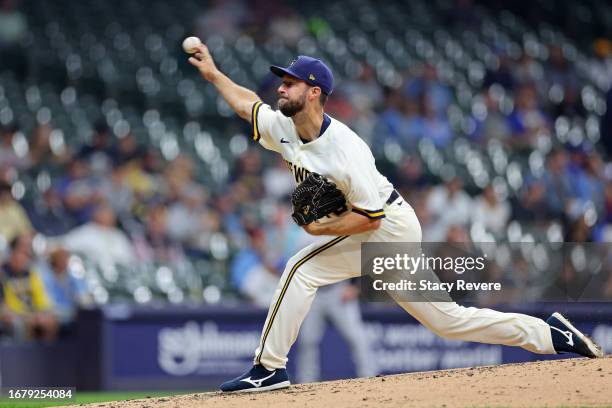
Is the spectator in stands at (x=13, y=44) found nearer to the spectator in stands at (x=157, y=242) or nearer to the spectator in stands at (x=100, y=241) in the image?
the spectator in stands at (x=157, y=242)

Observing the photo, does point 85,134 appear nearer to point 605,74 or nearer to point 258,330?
point 258,330

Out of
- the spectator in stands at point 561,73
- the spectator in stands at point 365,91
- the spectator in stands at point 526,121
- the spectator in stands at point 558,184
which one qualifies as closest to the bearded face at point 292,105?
the spectator in stands at point 558,184

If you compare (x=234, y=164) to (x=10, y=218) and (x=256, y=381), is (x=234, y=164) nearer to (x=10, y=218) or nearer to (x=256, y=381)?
(x=10, y=218)

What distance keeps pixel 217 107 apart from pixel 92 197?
287 centimetres

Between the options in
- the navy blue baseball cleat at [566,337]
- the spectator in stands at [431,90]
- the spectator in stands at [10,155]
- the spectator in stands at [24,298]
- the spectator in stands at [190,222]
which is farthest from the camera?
the spectator in stands at [431,90]

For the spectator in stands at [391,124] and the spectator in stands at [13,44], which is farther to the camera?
the spectator in stands at [391,124]

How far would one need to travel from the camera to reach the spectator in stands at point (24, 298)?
922 cm

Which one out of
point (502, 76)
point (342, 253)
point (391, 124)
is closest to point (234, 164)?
point (391, 124)

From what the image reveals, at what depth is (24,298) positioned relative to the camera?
30.5 ft

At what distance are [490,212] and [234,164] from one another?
2.83 metres

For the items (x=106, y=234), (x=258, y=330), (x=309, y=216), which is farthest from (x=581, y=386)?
(x=106, y=234)

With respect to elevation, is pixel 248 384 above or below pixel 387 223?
below

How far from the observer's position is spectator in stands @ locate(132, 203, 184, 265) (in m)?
10.4

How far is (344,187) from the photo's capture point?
17.9ft
